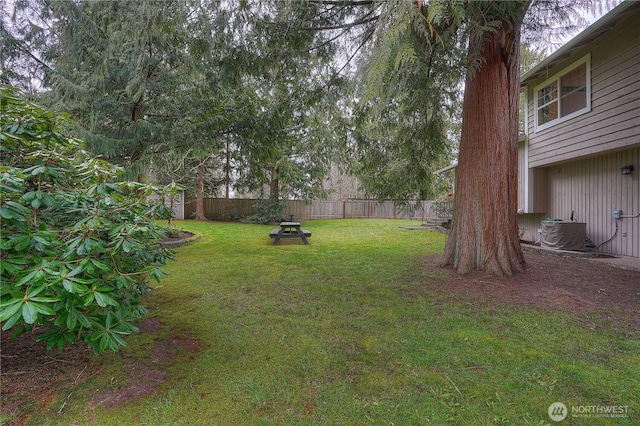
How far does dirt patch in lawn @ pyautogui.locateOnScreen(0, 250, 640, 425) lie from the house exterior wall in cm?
151

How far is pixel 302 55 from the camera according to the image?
541cm

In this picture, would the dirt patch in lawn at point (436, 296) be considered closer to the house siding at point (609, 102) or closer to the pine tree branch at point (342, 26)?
the house siding at point (609, 102)

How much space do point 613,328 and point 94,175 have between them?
177 inches

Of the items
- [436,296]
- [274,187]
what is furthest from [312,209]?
[436,296]

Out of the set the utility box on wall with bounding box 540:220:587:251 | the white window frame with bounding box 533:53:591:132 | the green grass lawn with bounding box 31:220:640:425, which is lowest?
the green grass lawn with bounding box 31:220:640:425

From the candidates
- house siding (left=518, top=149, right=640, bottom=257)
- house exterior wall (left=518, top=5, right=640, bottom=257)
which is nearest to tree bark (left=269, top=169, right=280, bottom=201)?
house exterior wall (left=518, top=5, right=640, bottom=257)

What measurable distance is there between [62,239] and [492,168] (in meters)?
4.86

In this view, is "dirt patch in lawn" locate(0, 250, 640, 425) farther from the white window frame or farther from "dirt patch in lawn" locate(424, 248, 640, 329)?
the white window frame

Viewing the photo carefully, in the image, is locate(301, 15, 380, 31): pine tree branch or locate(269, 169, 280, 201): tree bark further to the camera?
locate(269, 169, 280, 201): tree bark

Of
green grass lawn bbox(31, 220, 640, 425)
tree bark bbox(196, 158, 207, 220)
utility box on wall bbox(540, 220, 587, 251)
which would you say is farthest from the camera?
tree bark bbox(196, 158, 207, 220)

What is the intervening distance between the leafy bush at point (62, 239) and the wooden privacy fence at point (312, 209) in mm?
12316

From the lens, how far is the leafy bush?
144 centimetres

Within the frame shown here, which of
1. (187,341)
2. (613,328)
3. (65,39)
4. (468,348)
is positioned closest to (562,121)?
(613,328)

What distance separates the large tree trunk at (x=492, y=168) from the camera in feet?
14.6
